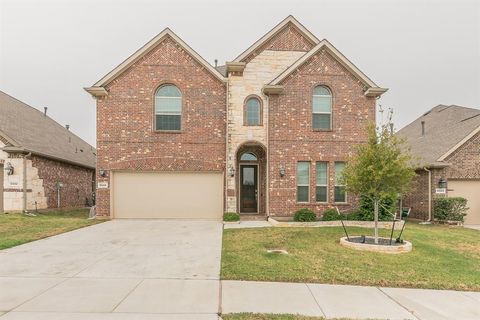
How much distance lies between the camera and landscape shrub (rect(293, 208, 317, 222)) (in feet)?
45.5

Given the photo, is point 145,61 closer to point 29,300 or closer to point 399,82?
point 29,300

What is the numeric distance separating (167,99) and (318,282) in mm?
11450

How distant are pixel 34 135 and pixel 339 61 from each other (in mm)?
16543

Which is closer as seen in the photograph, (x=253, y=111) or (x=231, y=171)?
(x=231, y=171)

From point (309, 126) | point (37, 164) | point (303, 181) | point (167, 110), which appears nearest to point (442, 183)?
point (303, 181)

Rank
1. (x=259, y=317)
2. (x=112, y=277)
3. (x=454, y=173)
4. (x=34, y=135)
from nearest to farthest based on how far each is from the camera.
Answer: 1. (x=259, y=317)
2. (x=112, y=277)
3. (x=454, y=173)
4. (x=34, y=135)

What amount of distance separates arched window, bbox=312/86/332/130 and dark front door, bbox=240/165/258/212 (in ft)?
12.1

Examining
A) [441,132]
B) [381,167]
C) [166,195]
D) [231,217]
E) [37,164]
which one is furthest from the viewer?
[441,132]

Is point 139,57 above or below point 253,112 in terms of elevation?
above

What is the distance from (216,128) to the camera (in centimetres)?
1509

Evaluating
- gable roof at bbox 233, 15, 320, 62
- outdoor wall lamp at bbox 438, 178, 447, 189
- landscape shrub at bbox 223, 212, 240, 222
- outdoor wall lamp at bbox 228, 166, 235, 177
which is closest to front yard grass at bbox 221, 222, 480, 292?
landscape shrub at bbox 223, 212, 240, 222

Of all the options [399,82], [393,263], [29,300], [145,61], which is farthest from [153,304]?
[399,82]

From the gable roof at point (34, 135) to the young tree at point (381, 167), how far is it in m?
14.7

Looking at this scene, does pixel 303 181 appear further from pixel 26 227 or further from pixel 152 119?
pixel 26 227
